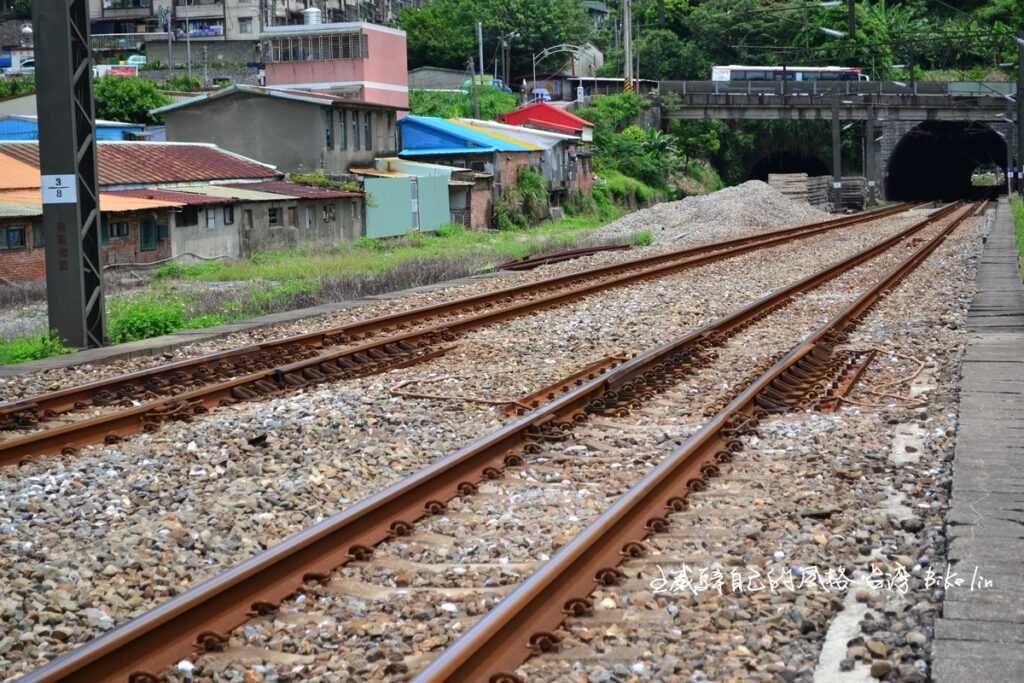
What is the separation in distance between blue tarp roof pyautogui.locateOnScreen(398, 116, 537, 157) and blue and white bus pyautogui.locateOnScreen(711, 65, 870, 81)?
35651 mm

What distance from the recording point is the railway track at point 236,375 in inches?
402

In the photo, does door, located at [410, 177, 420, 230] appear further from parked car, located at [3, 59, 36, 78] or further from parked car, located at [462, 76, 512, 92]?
parked car, located at [3, 59, 36, 78]

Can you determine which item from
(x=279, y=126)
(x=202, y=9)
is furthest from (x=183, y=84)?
(x=279, y=126)

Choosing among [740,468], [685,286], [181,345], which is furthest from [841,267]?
[740,468]

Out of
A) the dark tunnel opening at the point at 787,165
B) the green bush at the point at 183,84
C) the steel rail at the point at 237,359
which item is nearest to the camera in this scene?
the steel rail at the point at 237,359

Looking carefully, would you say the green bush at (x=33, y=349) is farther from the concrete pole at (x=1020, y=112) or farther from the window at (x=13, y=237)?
the concrete pole at (x=1020, y=112)

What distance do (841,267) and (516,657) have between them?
21.3 meters

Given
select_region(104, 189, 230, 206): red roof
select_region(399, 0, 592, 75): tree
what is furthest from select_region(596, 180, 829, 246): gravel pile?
select_region(399, 0, 592, 75): tree

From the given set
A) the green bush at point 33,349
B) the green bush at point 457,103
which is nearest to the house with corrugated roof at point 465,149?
the green bush at point 457,103

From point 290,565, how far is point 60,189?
9.69 m

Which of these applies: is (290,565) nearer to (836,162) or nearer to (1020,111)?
(1020,111)

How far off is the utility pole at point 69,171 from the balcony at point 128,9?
81357mm

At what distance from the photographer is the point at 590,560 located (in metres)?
6.53

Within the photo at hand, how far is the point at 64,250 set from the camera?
50.0 feet
